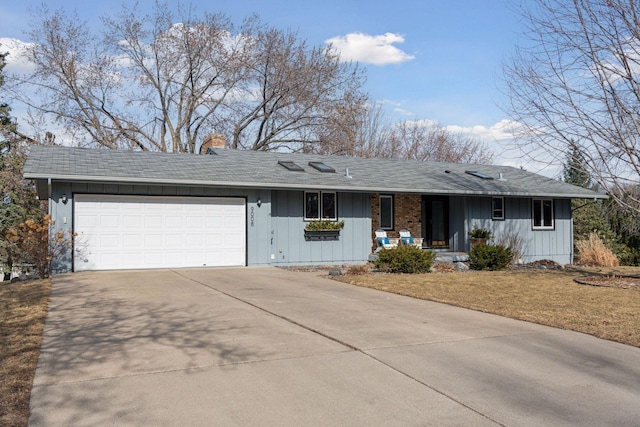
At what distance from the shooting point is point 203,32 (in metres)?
27.8

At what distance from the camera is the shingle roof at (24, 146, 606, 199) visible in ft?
44.8

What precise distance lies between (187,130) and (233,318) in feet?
78.1

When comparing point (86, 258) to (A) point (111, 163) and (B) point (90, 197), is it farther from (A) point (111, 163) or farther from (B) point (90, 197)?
(A) point (111, 163)

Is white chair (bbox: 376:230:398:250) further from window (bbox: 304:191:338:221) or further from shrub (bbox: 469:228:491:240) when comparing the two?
shrub (bbox: 469:228:491:240)

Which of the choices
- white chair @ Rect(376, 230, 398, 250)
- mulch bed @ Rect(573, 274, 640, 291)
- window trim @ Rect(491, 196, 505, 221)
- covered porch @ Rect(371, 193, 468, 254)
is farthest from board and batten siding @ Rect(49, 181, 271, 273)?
window trim @ Rect(491, 196, 505, 221)

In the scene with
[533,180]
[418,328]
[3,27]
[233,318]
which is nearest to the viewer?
[418,328]

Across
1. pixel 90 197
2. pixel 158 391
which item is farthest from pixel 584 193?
pixel 158 391

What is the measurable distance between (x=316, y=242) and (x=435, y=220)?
5.89 meters

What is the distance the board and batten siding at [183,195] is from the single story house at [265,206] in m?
0.03

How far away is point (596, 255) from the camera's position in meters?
18.6

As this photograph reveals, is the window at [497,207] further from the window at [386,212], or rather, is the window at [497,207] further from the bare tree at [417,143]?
the bare tree at [417,143]

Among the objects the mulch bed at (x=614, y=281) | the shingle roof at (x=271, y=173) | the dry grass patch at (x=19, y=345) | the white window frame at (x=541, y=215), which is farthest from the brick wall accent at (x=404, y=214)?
the dry grass patch at (x=19, y=345)

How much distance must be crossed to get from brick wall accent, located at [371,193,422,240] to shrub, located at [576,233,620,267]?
18.8ft

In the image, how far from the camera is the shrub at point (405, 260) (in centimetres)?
1385
